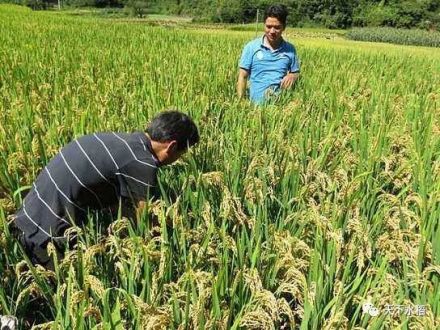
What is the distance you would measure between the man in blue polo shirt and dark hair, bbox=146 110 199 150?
88.7 inches

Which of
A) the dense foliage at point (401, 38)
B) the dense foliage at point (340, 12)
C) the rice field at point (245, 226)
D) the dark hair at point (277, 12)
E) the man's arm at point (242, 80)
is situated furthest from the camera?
the dense foliage at point (340, 12)

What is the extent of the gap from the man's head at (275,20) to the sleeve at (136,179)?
2576mm

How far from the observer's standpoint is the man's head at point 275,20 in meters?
4.08

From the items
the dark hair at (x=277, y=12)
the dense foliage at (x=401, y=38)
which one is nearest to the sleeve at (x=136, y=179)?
the dark hair at (x=277, y=12)

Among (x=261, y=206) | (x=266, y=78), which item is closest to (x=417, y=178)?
(x=261, y=206)

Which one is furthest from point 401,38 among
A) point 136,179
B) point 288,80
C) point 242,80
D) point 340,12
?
point 136,179

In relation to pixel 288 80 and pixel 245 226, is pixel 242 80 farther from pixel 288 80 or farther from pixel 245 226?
pixel 245 226

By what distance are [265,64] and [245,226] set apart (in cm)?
276

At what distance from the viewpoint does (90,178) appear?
6.66 ft

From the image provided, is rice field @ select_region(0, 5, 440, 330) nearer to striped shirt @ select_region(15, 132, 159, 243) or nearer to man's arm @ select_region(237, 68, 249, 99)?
striped shirt @ select_region(15, 132, 159, 243)

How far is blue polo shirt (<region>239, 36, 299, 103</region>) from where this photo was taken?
172 inches

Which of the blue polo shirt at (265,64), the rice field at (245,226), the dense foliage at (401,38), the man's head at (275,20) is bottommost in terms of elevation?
the dense foliage at (401,38)

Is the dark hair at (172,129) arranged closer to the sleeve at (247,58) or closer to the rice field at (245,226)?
the rice field at (245,226)

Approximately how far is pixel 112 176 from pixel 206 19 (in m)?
55.2
